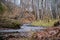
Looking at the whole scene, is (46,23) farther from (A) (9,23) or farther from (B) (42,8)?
(A) (9,23)

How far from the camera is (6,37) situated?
4.45 m

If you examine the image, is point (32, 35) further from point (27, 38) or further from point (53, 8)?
point (53, 8)

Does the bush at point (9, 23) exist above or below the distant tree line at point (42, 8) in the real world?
below

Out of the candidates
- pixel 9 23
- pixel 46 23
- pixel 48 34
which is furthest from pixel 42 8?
pixel 9 23

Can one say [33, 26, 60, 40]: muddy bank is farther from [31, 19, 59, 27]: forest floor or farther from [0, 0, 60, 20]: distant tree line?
[0, 0, 60, 20]: distant tree line

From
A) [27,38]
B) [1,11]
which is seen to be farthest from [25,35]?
[1,11]

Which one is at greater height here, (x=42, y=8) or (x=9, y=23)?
(x=42, y=8)

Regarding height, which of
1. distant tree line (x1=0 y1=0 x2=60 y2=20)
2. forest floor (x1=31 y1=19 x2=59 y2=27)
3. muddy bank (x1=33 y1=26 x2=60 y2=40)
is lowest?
muddy bank (x1=33 y1=26 x2=60 y2=40)

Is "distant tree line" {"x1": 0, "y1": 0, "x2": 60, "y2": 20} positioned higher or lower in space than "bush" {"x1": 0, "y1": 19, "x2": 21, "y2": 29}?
higher

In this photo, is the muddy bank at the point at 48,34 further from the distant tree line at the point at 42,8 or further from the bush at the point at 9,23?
the bush at the point at 9,23

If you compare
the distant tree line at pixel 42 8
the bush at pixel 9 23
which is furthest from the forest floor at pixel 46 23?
the bush at pixel 9 23

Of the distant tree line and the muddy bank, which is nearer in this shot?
the muddy bank

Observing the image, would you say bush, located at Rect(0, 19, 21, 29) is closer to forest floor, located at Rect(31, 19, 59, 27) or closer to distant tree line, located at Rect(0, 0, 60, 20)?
distant tree line, located at Rect(0, 0, 60, 20)

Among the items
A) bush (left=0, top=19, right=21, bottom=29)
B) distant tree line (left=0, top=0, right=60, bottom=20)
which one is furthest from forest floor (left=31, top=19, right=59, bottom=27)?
bush (left=0, top=19, right=21, bottom=29)
